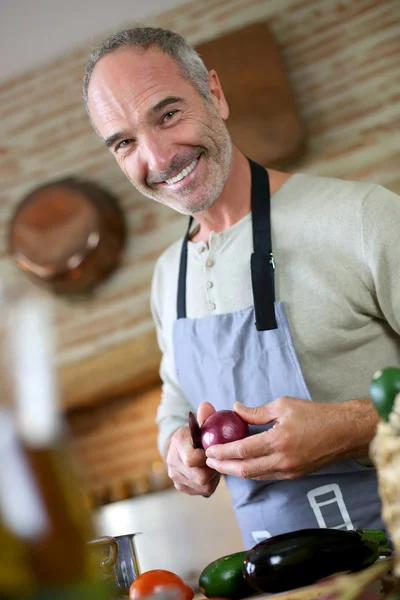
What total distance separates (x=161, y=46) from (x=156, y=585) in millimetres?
1240

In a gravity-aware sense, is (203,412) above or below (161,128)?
below

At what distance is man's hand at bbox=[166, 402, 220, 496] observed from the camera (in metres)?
1.37

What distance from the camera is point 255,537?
151 centimetres

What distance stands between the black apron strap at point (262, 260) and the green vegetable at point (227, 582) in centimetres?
63

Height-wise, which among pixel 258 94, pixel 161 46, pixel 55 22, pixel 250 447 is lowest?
pixel 250 447

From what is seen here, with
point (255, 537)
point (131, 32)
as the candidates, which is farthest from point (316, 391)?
point (131, 32)

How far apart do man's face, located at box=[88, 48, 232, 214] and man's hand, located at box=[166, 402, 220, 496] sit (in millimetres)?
552

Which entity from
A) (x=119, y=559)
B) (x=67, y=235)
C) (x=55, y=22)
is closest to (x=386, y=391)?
(x=119, y=559)

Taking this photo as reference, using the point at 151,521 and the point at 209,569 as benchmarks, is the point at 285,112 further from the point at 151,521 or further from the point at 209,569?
the point at 209,569

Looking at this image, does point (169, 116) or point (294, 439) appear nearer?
point (294, 439)

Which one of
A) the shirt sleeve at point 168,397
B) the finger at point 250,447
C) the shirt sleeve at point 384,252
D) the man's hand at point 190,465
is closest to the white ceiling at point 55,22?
the shirt sleeve at point 168,397

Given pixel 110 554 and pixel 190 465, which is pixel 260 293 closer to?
pixel 190 465

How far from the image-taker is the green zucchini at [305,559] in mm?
883

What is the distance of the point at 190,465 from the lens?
137 centimetres
